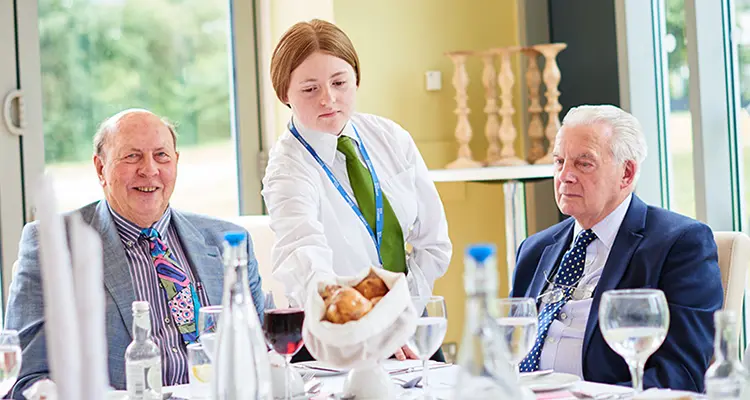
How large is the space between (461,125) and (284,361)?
284cm

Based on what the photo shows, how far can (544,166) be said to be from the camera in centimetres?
429

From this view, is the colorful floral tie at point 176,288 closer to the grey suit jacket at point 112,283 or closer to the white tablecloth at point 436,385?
the grey suit jacket at point 112,283

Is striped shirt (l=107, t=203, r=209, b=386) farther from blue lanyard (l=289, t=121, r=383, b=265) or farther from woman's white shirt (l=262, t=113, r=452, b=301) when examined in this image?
blue lanyard (l=289, t=121, r=383, b=265)

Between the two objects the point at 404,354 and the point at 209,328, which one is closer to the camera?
the point at 209,328

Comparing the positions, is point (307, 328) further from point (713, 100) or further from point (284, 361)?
point (713, 100)

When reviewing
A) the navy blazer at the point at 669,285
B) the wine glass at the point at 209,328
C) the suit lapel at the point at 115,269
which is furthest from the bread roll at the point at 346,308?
the suit lapel at the point at 115,269

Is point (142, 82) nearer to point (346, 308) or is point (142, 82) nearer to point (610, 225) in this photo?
point (610, 225)

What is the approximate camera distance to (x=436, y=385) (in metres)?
1.98

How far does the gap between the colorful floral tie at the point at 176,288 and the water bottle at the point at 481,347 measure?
1.46 m

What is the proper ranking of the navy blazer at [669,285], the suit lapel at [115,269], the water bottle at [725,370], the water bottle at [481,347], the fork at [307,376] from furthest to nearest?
the suit lapel at [115,269] < the navy blazer at [669,285] < the fork at [307,376] < the water bottle at [725,370] < the water bottle at [481,347]

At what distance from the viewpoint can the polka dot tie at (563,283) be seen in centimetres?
246

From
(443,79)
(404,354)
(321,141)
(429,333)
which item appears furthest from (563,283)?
(443,79)

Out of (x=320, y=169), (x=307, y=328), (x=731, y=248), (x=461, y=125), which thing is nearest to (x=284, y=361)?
(x=307, y=328)

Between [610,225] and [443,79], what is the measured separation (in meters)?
2.46
